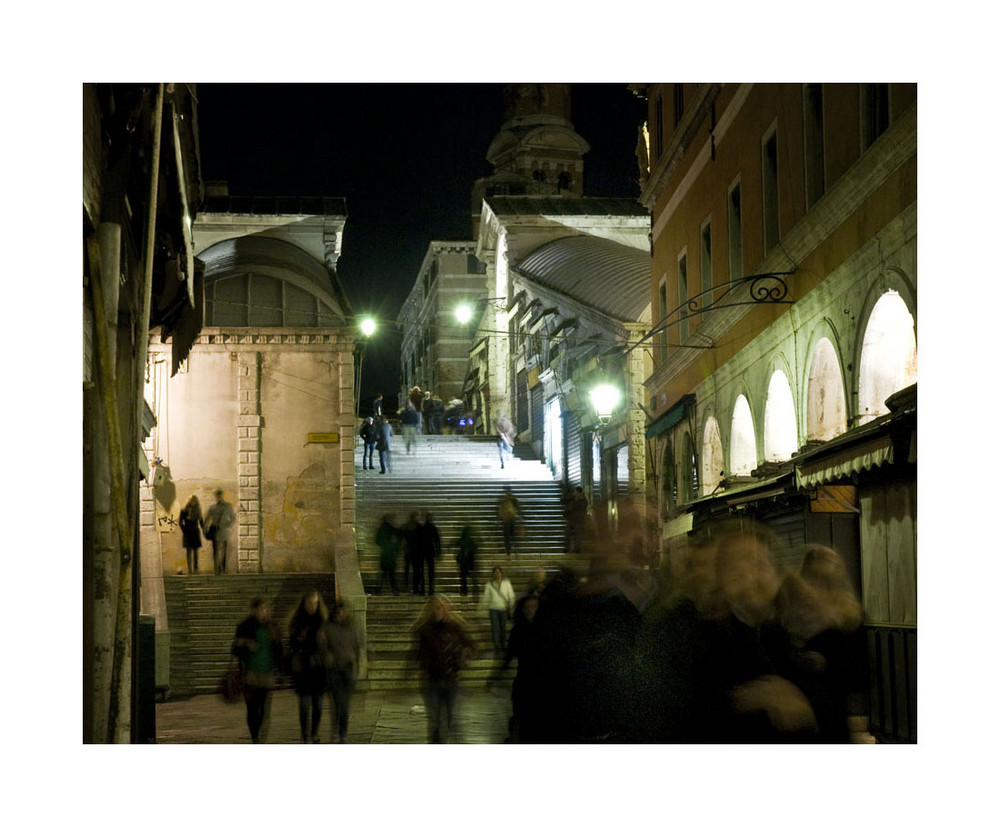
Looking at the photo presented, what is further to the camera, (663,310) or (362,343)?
(362,343)

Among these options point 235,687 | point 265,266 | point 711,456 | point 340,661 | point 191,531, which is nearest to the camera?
point 235,687

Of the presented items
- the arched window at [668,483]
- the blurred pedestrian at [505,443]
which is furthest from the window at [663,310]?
the blurred pedestrian at [505,443]

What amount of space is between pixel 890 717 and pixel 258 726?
446cm

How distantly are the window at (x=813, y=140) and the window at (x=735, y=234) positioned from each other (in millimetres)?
3123

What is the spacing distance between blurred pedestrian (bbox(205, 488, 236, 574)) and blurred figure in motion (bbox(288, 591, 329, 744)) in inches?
477

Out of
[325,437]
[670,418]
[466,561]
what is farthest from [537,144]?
[466,561]

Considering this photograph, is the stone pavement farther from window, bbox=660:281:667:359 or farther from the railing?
window, bbox=660:281:667:359

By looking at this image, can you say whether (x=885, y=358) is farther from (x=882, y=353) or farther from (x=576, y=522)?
(x=576, y=522)

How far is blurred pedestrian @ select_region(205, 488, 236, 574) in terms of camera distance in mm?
21672

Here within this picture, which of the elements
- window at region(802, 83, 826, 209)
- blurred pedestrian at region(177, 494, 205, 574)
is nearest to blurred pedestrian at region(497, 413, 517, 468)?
blurred pedestrian at region(177, 494, 205, 574)

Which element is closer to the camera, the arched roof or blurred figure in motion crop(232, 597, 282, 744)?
blurred figure in motion crop(232, 597, 282, 744)

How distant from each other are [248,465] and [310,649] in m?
13.6

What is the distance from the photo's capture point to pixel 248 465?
2281 centimetres
